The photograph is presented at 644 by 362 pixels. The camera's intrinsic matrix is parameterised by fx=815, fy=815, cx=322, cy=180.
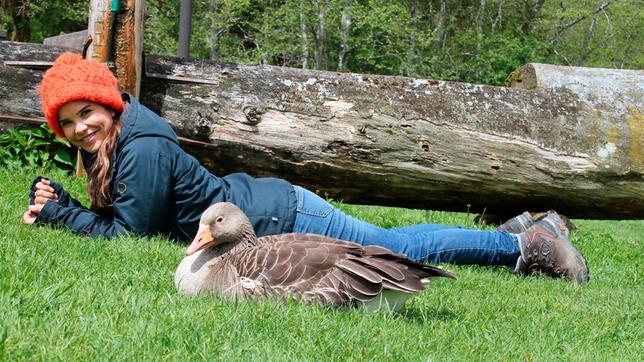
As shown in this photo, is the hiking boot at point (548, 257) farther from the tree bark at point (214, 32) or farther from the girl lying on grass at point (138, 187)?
the tree bark at point (214, 32)

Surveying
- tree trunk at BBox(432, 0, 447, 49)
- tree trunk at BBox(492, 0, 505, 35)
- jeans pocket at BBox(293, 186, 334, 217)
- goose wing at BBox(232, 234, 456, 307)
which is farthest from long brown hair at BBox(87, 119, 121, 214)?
tree trunk at BBox(492, 0, 505, 35)

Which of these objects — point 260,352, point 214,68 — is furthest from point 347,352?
point 214,68

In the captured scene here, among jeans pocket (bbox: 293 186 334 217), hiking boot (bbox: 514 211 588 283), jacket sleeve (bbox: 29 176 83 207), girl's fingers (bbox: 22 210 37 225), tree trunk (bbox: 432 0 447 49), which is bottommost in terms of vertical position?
hiking boot (bbox: 514 211 588 283)

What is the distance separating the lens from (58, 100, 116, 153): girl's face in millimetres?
5547

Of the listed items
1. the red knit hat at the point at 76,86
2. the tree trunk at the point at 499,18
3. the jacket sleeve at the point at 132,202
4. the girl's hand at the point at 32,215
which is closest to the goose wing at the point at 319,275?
the jacket sleeve at the point at 132,202

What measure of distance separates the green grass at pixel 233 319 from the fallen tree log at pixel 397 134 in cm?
198

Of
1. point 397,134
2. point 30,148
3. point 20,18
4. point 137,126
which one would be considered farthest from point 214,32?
point 137,126

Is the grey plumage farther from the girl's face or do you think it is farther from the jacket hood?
the girl's face

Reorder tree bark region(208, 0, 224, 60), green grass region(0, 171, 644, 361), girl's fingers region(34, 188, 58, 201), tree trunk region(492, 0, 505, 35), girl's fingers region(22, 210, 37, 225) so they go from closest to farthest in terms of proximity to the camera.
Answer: green grass region(0, 171, 644, 361) → girl's fingers region(22, 210, 37, 225) → girl's fingers region(34, 188, 58, 201) → tree bark region(208, 0, 224, 60) → tree trunk region(492, 0, 505, 35)

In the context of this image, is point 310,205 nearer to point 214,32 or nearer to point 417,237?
point 417,237

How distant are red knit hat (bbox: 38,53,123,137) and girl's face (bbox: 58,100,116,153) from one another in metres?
0.05

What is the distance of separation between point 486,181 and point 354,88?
1.63 meters

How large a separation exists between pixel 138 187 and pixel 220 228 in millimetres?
1113

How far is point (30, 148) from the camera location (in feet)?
27.5
